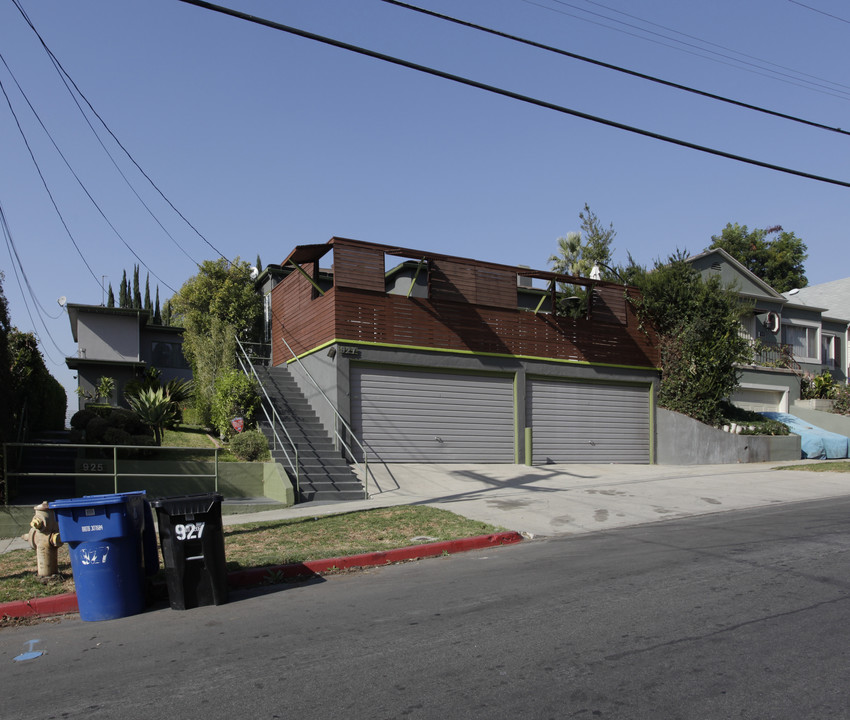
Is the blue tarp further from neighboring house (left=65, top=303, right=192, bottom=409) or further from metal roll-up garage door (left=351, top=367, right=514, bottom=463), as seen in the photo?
neighboring house (left=65, top=303, right=192, bottom=409)

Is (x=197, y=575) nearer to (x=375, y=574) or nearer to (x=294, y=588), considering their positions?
(x=294, y=588)

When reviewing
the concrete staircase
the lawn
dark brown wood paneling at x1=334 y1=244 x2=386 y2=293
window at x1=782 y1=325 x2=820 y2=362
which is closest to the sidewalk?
the concrete staircase

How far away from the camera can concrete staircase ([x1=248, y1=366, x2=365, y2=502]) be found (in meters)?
14.3

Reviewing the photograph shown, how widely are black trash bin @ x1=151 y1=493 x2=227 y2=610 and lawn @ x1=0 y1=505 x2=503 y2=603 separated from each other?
1078 millimetres

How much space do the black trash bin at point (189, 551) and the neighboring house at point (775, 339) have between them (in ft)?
81.8

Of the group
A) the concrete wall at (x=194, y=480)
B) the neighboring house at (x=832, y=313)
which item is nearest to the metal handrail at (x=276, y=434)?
the concrete wall at (x=194, y=480)

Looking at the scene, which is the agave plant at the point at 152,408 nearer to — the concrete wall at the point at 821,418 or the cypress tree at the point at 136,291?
the concrete wall at the point at 821,418

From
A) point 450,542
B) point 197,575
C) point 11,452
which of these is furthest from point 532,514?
point 11,452

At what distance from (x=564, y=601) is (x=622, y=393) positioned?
16.1 meters

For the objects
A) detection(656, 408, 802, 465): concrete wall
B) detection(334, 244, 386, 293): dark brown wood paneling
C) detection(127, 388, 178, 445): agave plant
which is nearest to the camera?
detection(127, 388, 178, 445): agave plant

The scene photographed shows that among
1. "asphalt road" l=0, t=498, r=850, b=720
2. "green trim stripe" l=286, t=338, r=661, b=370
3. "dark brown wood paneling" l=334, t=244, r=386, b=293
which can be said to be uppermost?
"dark brown wood paneling" l=334, t=244, r=386, b=293

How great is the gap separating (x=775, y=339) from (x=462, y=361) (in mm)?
20574

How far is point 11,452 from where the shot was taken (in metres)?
13.6

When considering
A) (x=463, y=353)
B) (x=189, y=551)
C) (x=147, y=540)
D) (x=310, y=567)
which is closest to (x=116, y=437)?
(x=147, y=540)
